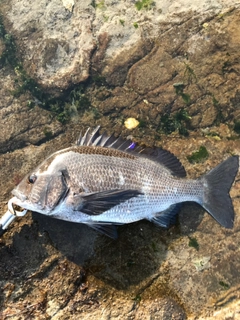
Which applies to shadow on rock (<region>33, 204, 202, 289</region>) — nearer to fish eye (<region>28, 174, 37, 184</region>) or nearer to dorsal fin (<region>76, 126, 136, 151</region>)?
fish eye (<region>28, 174, 37, 184</region>)

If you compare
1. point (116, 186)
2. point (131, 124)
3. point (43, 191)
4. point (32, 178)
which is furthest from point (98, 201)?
point (131, 124)

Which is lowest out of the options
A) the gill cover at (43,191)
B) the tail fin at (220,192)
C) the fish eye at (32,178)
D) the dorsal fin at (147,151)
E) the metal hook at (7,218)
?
the tail fin at (220,192)

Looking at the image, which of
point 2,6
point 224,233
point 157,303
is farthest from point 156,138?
point 2,6

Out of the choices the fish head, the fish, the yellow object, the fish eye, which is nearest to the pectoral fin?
the fish

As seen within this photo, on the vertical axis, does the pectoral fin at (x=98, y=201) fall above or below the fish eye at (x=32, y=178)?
below

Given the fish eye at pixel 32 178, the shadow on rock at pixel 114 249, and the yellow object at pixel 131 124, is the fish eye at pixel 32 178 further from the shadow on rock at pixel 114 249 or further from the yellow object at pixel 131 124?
the yellow object at pixel 131 124

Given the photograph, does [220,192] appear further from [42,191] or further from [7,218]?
[7,218]

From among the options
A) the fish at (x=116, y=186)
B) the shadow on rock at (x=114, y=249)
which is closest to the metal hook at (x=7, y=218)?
the fish at (x=116, y=186)

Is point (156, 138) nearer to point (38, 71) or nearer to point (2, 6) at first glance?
point (38, 71)
